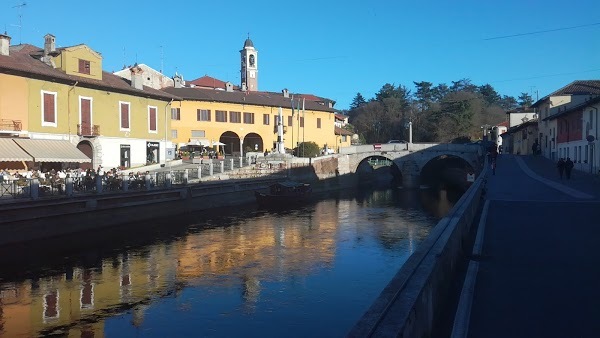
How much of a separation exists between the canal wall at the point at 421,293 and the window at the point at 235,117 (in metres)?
52.3

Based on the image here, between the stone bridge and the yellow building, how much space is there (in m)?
26.1

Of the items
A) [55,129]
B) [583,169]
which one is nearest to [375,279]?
[55,129]

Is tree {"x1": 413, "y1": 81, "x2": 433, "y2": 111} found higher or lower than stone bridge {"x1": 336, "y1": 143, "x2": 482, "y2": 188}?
higher

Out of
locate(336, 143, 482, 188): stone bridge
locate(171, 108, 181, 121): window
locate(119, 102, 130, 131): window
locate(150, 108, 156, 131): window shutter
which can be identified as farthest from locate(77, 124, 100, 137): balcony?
locate(336, 143, 482, 188): stone bridge

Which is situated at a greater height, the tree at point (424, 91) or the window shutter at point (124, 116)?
the tree at point (424, 91)

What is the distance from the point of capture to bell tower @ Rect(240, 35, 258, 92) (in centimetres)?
9400

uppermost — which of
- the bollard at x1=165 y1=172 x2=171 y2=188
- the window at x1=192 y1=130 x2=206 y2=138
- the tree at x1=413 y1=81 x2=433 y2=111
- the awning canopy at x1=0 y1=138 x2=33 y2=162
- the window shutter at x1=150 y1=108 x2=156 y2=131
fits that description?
the tree at x1=413 y1=81 x2=433 y2=111

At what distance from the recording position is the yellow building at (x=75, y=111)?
105ft

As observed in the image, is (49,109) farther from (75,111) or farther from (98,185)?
(98,185)

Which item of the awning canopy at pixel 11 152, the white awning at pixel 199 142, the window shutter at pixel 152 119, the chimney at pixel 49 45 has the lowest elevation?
the awning canopy at pixel 11 152

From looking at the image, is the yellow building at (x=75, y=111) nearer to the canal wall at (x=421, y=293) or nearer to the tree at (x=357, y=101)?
the canal wall at (x=421, y=293)

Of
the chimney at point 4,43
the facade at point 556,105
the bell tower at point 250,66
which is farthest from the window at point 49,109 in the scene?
the bell tower at point 250,66

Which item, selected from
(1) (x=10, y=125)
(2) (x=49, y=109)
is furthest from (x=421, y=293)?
(2) (x=49, y=109)

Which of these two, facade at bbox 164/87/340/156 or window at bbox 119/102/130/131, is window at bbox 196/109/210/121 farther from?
window at bbox 119/102/130/131
